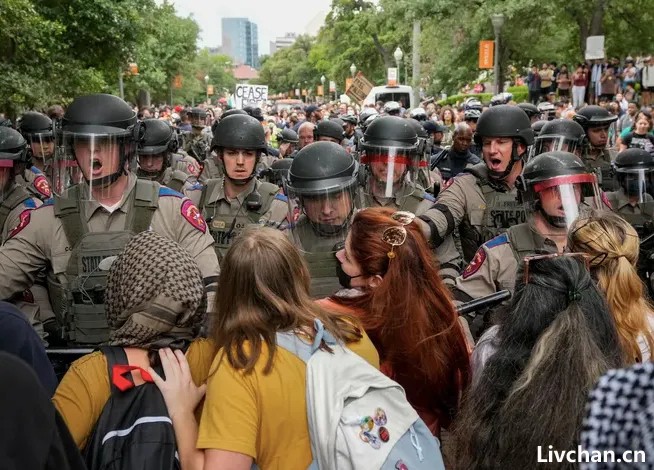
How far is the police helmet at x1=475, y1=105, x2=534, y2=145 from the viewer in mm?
5793

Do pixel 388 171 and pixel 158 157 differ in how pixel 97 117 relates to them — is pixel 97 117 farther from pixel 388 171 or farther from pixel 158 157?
pixel 158 157

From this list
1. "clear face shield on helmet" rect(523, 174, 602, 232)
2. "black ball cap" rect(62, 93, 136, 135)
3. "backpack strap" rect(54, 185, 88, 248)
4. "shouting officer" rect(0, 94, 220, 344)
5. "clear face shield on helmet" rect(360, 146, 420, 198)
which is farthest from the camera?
"clear face shield on helmet" rect(360, 146, 420, 198)

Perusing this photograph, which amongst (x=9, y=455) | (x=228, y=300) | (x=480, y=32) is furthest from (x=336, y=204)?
(x=480, y=32)

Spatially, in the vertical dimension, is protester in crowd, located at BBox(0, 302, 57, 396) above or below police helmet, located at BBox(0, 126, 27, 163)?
below

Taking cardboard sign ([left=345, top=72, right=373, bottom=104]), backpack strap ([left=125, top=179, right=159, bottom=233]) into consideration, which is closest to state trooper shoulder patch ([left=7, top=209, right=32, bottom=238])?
backpack strap ([left=125, top=179, right=159, bottom=233])

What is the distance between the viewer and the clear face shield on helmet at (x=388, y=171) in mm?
5449

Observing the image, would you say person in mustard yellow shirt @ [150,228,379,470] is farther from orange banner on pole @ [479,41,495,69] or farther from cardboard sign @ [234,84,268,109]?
orange banner on pole @ [479,41,495,69]

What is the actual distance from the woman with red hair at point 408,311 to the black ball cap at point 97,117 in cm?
163

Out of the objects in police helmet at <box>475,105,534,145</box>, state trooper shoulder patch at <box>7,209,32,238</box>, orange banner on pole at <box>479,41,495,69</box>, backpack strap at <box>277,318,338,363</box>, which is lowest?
backpack strap at <box>277,318,338,363</box>

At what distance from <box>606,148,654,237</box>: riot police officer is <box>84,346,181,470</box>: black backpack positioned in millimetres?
5399

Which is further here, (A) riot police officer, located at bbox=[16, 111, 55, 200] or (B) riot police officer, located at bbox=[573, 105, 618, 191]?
(B) riot police officer, located at bbox=[573, 105, 618, 191]

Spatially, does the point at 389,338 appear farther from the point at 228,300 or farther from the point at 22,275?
the point at 22,275

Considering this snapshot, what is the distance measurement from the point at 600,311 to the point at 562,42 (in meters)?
28.8

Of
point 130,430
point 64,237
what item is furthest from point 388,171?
point 130,430
